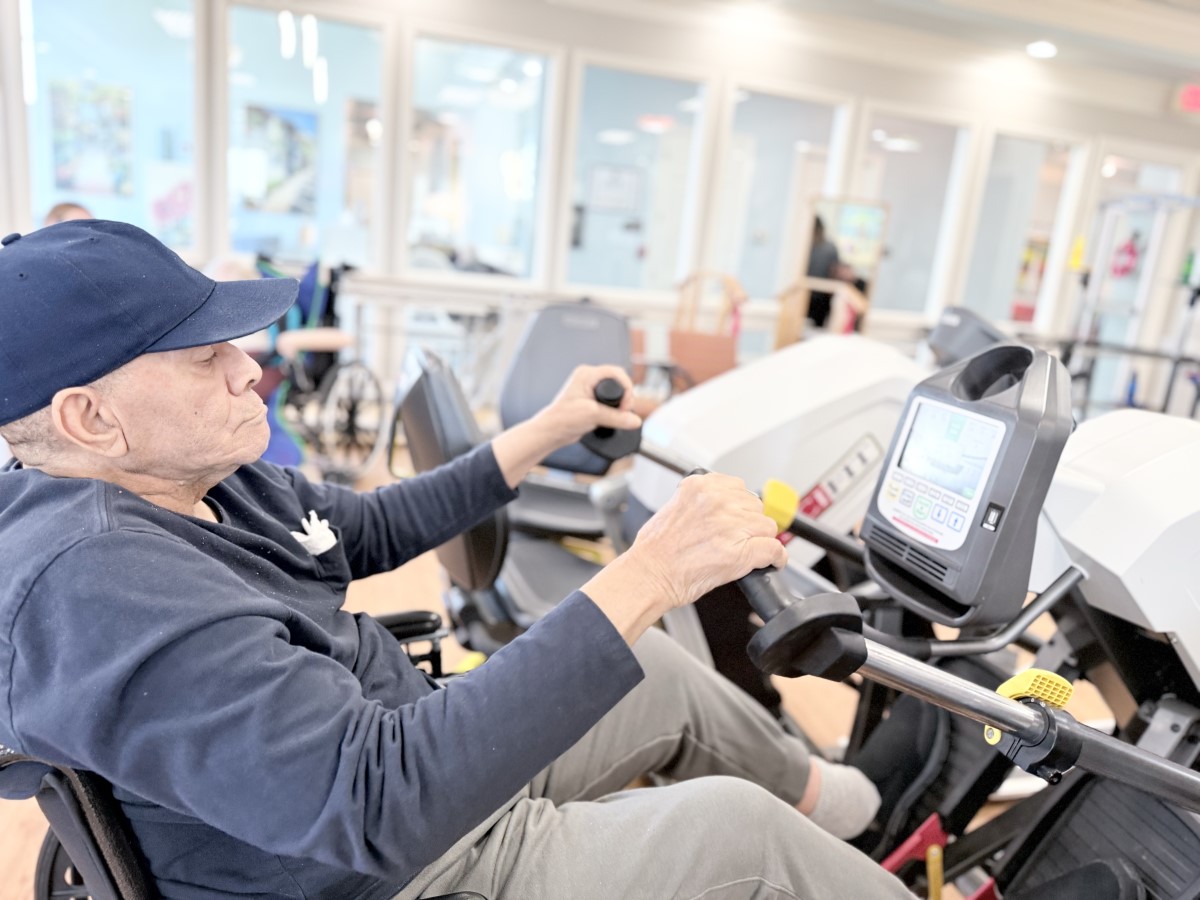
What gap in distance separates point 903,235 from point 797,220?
3.83ft

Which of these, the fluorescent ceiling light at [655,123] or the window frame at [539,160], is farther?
the fluorescent ceiling light at [655,123]

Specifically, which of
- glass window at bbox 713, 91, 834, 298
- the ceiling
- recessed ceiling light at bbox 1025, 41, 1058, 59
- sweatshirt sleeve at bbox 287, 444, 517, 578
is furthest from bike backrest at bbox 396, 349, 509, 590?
recessed ceiling light at bbox 1025, 41, 1058, 59

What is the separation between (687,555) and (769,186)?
6.69 metres

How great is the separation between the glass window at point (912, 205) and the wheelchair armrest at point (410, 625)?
22.2 feet

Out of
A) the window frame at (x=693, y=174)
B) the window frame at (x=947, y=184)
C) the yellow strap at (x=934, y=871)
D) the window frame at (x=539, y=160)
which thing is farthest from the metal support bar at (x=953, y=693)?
the window frame at (x=947, y=184)

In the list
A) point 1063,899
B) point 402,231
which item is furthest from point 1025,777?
point 402,231

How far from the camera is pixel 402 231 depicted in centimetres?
573

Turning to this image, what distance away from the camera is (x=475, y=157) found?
6.08 m

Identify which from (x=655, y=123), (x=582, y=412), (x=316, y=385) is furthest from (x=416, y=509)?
(x=655, y=123)

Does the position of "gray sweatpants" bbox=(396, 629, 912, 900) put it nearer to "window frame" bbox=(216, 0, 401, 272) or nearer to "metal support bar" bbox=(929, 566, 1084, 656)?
"metal support bar" bbox=(929, 566, 1084, 656)

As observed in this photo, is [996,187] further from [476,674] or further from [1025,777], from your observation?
[476,674]

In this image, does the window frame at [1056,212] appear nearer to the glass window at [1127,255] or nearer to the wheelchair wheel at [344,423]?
the glass window at [1127,255]

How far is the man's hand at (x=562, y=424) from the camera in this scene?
Answer: 1.35 m

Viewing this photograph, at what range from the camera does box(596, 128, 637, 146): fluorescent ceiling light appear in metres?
6.31
